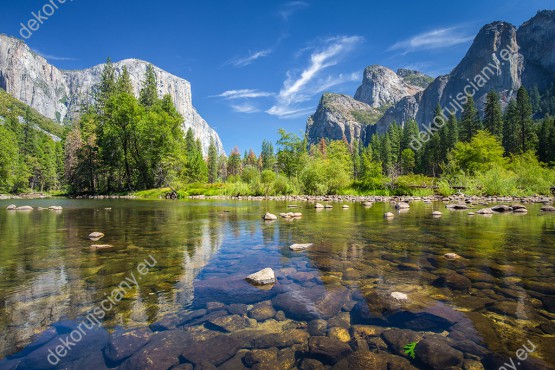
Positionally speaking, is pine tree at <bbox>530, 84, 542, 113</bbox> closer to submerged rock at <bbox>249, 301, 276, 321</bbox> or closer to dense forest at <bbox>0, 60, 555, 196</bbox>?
dense forest at <bbox>0, 60, 555, 196</bbox>

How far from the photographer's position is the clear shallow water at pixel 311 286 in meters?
3.58

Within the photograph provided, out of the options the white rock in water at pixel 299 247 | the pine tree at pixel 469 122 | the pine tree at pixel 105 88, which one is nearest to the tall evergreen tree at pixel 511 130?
the pine tree at pixel 469 122

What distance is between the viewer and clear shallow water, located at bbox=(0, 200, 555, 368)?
11.7ft

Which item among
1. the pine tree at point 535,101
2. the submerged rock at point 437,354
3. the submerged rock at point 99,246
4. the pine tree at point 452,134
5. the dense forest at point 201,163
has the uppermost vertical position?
the pine tree at point 535,101

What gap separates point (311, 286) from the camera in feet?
17.1

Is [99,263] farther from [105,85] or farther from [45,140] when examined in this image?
[45,140]

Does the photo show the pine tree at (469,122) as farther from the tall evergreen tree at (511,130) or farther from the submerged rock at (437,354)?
the submerged rock at (437,354)

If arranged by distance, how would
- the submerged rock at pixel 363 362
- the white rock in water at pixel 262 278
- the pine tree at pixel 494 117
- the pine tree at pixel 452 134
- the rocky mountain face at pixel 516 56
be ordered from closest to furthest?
the submerged rock at pixel 363 362 → the white rock in water at pixel 262 278 → the pine tree at pixel 494 117 → the pine tree at pixel 452 134 → the rocky mountain face at pixel 516 56

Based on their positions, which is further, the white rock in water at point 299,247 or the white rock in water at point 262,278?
the white rock in water at point 299,247

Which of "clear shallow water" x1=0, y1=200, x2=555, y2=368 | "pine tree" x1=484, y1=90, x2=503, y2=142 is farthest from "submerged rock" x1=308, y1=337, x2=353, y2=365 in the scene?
"pine tree" x1=484, y1=90, x2=503, y2=142

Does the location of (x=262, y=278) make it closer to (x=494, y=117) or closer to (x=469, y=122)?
(x=469, y=122)

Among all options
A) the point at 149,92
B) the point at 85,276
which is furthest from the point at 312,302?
the point at 149,92

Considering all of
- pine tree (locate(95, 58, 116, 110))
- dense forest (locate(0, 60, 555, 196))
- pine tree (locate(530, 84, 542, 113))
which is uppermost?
pine tree (locate(530, 84, 542, 113))

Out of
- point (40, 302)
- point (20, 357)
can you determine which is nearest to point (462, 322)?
point (20, 357)
